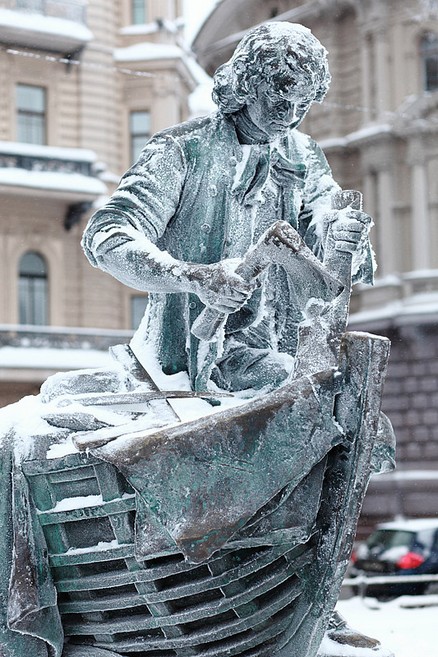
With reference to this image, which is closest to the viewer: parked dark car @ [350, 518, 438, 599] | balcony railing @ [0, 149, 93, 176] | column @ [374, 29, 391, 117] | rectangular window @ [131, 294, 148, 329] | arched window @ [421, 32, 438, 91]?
parked dark car @ [350, 518, 438, 599]

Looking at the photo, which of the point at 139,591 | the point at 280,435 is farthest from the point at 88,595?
the point at 280,435

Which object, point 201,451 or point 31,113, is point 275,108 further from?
point 31,113

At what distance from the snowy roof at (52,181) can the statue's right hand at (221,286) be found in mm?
21852

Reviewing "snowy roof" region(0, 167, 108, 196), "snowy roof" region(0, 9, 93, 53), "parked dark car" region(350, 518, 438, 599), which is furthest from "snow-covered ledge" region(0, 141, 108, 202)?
"parked dark car" region(350, 518, 438, 599)

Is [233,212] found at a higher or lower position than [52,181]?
lower

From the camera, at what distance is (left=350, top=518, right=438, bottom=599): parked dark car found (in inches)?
575

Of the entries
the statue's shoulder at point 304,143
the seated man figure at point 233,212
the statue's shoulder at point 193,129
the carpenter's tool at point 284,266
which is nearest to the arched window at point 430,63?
the statue's shoulder at point 304,143

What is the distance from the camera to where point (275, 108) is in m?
3.33

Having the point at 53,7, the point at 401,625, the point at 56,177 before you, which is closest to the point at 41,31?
the point at 53,7

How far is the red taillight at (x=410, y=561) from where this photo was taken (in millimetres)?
14617

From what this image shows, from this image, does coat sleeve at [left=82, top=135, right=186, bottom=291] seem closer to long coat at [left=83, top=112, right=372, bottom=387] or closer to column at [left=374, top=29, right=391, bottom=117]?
long coat at [left=83, top=112, right=372, bottom=387]

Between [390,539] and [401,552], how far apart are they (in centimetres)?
61

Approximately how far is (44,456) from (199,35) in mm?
30512

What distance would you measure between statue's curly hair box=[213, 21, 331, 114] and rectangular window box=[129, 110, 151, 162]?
24750mm
